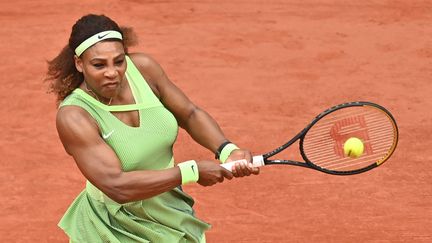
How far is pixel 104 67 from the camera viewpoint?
4.05 m

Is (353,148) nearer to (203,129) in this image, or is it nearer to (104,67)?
(203,129)

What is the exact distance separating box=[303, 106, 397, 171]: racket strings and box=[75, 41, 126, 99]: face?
1.37 m

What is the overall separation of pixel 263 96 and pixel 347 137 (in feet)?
12.0

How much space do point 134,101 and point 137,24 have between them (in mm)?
6809

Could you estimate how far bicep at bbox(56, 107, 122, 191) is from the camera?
3963mm

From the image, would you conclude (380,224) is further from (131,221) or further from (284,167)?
(131,221)

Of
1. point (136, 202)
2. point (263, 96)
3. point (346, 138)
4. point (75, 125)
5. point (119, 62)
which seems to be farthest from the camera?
point (263, 96)

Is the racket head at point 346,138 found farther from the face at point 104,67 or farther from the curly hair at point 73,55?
the curly hair at point 73,55

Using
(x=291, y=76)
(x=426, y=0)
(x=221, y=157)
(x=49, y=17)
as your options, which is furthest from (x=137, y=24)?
(x=221, y=157)

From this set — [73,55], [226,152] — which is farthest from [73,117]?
[226,152]

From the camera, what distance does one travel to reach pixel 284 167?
290 inches

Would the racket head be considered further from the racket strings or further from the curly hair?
the curly hair

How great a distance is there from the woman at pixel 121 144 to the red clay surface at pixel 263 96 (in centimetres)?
221

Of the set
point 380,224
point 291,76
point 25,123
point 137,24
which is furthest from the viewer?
point 137,24
